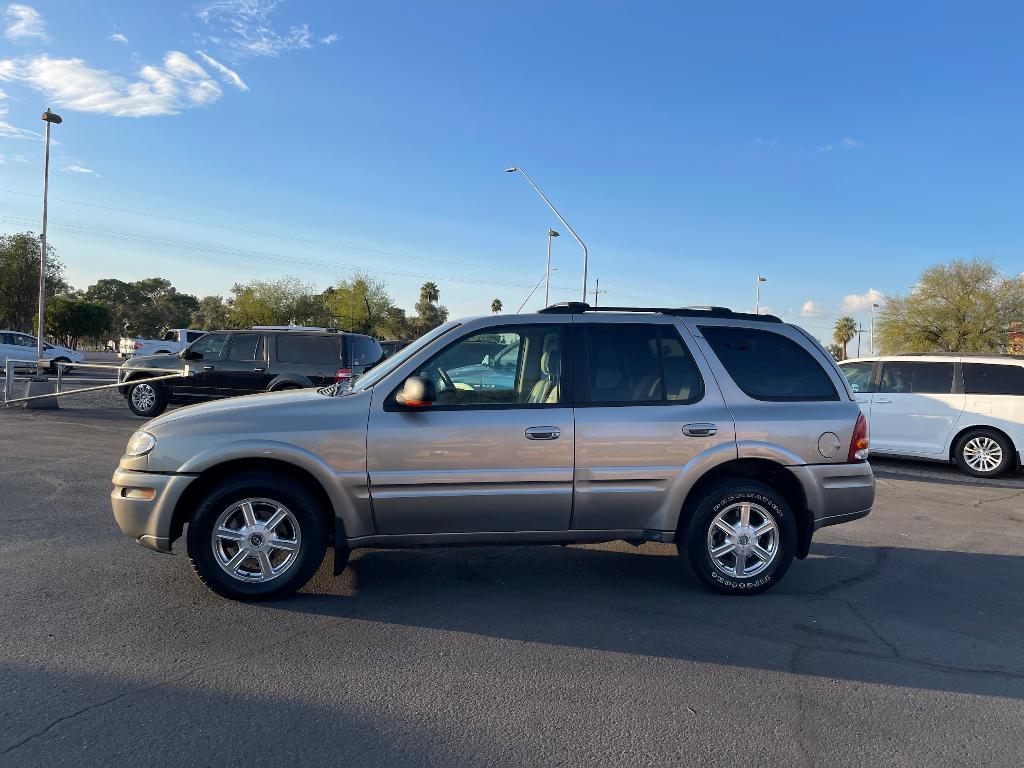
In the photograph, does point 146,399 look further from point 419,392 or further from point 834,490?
point 834,490

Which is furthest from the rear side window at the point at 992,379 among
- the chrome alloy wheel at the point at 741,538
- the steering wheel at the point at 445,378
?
the steering wheel at the point at 445,378

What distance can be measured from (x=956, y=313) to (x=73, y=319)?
61398mm

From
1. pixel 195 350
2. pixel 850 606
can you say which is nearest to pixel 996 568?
pixel 850 606

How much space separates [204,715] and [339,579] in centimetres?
186

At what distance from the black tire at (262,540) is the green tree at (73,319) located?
59.7 metres

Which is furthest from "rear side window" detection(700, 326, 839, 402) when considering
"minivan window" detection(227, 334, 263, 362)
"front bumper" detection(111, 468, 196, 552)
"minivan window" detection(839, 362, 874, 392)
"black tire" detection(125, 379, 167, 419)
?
"black tire" detection(125, 379, 167, 419)

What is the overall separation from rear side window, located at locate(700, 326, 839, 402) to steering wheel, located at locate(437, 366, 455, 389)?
1.82 meters

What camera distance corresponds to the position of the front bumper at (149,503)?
449 centimetres

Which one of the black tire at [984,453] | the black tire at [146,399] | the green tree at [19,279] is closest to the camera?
the black tire at [984,453]

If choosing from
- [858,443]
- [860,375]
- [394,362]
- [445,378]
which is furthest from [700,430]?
[860,375]

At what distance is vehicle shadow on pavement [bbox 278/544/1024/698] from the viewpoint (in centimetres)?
402

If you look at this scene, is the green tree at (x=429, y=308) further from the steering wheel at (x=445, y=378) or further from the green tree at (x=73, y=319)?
the steering wheel at (x=445, y=378)

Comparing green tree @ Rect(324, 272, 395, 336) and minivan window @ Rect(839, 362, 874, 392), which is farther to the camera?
green tree @ Rect(324, 272, 395, 336)

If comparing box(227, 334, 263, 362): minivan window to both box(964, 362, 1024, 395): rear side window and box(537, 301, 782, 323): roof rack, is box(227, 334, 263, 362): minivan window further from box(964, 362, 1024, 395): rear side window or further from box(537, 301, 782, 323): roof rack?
box(964, 362, 1024, 395): rear side window
